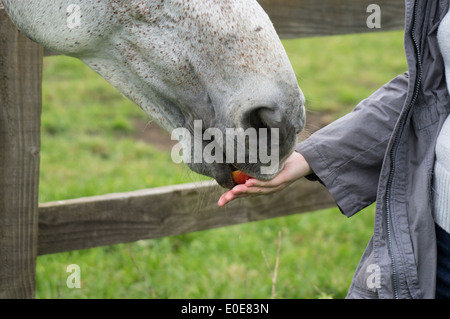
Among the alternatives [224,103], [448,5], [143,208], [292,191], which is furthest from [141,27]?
[292,191]

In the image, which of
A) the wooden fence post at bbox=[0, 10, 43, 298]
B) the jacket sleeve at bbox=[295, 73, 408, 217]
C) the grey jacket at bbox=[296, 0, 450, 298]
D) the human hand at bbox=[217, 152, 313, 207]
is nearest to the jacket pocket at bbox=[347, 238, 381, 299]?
the grey jacket at bbox=[296, 0, 450, 298]

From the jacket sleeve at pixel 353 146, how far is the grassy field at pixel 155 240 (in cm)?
15

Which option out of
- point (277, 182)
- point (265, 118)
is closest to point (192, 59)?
point (265, 118)

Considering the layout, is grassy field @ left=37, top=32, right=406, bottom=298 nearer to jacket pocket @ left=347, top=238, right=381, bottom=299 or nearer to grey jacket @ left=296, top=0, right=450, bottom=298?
grey jacket @ left=296, top=0, right=450, bottom=298

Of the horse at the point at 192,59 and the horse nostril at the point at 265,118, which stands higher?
the horse at the point at 192,59

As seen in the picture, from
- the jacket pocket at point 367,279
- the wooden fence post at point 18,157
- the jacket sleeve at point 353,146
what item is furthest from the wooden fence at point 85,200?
the jacket pocket at point 367,279

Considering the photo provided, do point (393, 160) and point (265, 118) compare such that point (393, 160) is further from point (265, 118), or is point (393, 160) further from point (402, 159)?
point (265, 118)

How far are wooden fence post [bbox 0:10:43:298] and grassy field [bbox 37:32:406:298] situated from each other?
41 centimetres

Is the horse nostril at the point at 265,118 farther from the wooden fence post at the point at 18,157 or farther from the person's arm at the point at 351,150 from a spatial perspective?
the wooden fence post at the point at 18,157

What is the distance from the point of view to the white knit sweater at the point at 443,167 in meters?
1.77

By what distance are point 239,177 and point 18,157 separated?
932 millimetres

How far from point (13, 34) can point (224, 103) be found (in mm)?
964

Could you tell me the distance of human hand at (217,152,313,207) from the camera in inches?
74.0

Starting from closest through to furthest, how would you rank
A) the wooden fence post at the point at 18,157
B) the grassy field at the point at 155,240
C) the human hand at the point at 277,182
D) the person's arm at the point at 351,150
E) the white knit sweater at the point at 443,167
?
the white knit sweater at the point at 443,167 → the human hand at the point at 277,182 → the person's arm at the point at 351,150 → the wooden fence post at the point at 18,157 → the grassy field at the point at 155,240
